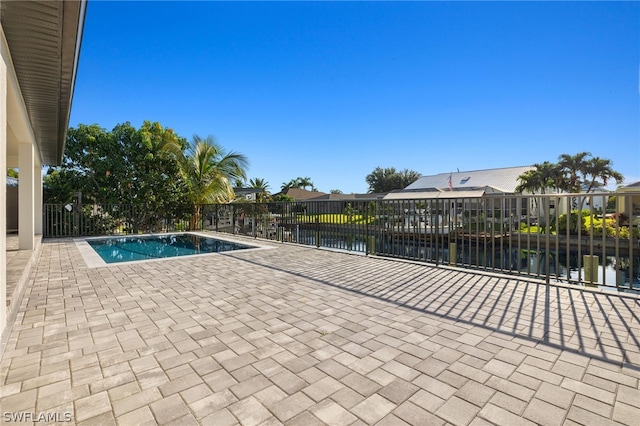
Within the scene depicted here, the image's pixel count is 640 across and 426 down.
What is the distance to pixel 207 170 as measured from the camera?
13664 mm

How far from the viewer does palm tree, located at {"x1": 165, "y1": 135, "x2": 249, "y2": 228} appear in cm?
1338

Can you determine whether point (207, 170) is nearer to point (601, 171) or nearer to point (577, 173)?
point (577, 173)

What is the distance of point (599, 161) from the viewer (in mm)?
29422

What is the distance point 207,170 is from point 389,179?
3814 cm

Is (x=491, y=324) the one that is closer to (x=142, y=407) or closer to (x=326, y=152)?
(x=142, y=407)

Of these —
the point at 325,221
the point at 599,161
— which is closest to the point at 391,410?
the point at 325,221

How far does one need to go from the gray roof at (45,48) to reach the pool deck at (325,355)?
2.79 m

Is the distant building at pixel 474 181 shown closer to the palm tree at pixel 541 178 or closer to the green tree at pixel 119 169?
the palm tree at pixel 541 178

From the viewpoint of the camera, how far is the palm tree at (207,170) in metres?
13.4

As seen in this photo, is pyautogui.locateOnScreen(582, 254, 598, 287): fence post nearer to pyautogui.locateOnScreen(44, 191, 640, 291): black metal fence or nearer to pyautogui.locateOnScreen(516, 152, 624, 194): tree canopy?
pyautogui.locateOnScreen(44, 191, 640, 291): black metal fence

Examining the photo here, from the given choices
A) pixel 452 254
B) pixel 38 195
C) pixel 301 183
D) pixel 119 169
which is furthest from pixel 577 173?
pixel 38 195

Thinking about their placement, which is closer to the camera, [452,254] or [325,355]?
[325,355]

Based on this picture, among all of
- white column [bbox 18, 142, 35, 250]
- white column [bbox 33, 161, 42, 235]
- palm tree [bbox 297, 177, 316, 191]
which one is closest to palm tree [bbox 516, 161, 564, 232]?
white column [bbox 18, 142, 35, 250]

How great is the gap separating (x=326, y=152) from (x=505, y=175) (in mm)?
18029
